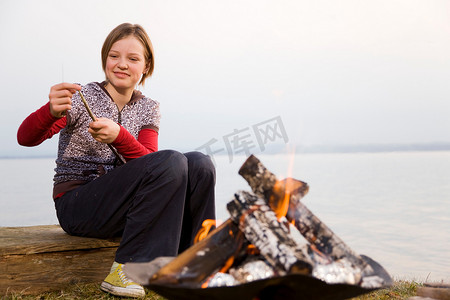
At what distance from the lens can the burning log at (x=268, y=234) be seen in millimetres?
1516

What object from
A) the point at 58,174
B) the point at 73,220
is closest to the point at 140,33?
the point at 58,174

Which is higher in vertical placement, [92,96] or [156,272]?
[92,96]

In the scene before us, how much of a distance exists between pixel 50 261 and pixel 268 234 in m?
1.62

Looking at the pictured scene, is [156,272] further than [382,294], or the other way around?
[382,294]

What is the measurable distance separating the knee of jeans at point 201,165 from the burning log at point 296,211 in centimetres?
81

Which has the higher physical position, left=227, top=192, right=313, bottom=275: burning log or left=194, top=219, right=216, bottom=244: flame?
left=227, top=192, right=313, bottom=275: burning log

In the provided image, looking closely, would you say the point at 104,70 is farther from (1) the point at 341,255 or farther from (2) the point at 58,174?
(1) the point at 341,255

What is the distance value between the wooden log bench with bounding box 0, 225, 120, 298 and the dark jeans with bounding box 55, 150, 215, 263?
0.14 metres

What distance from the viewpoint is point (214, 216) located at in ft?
8.88

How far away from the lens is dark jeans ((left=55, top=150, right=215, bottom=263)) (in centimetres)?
241

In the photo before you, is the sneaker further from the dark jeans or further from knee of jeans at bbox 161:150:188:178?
knee of jeans at bbox 161:150:188:178

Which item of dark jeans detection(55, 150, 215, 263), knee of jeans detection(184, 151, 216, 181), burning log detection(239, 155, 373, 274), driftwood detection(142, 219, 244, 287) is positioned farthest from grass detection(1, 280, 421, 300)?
burning log detection(239, 155, 373, 274)

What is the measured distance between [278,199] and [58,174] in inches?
62.5

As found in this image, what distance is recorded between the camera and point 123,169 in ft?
8.27
